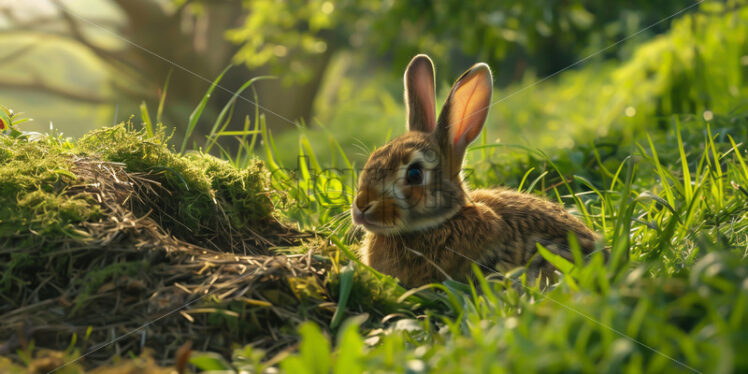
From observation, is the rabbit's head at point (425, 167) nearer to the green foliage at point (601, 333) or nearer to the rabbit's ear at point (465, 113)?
the rabbit's ear at point (465, 113)

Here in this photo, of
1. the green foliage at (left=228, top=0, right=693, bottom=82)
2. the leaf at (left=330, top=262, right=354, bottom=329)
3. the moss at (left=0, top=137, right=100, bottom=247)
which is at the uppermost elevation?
the green foliage at (left=228, top=0, right=693, bottom=82)

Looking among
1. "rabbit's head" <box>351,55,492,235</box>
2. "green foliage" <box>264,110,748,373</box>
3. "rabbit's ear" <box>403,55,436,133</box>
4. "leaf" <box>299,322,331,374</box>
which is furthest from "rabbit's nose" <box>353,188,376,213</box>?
"leaf" <box>299,322,331,374</box>

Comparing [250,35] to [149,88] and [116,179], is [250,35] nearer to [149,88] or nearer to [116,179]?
[149,88]

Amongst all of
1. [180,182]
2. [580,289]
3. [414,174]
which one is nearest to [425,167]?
[414,174]

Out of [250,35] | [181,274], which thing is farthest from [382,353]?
[250,35]

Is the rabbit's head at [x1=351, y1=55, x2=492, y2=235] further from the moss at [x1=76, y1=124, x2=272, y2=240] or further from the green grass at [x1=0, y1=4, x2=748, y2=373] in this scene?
the moss at [x1=76, y1=124, x2=272, y2=240]

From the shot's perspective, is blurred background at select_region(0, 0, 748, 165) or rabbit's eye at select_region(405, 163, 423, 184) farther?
blurred background at select_region(0, 0, 748, 165)

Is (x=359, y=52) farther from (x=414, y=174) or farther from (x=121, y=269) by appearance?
(x=121, y=269)
